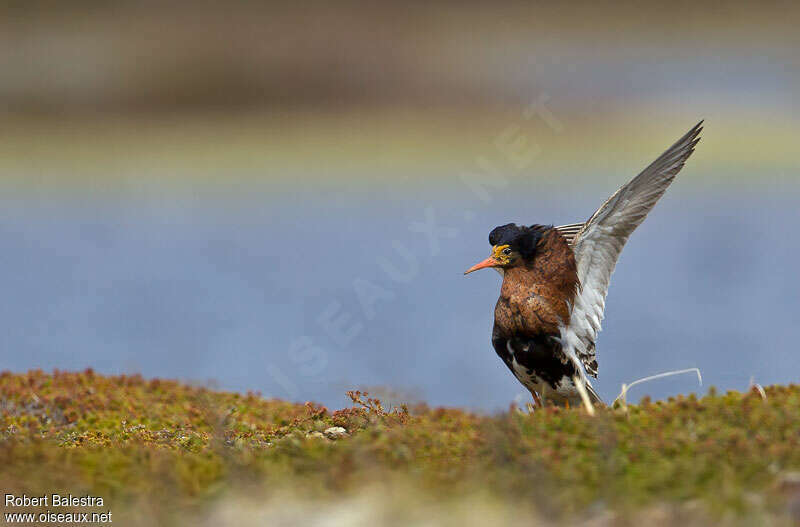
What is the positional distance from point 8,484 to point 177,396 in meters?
5.45

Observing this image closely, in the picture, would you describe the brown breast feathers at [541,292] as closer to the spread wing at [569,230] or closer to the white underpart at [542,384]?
the white underpart at [542,384]

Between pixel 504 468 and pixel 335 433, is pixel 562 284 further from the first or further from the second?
pixel 504 468

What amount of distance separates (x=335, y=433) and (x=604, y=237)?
9.72 ft

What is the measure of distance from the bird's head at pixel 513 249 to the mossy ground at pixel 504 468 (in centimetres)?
190

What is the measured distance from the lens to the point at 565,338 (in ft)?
27.2

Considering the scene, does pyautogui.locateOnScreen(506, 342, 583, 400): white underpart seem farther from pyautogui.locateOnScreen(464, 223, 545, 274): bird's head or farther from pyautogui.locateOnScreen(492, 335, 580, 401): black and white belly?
pyautogui.locateOnScreen(464, 223, 545, 274): bird's head

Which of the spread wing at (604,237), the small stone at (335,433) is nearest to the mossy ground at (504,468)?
the small stone at (335,433)

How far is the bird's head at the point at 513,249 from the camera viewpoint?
8.44 metres

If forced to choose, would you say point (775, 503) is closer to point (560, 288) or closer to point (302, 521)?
point (302, 521)

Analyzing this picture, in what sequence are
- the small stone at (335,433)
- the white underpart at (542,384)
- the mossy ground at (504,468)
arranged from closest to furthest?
the mossy ground at (504,468), the small stone at (335,433), the white underpart at (542,384)

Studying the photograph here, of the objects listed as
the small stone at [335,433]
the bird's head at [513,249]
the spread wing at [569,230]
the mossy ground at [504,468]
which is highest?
the spread wing at [569,230]

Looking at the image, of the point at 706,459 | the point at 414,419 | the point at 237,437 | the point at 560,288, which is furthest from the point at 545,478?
the point at 237,437
